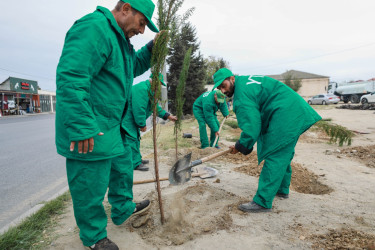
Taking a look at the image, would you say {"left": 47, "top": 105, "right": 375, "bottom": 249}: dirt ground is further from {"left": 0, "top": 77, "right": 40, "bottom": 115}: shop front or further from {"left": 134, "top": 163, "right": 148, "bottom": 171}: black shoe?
{"left": 0, "top": 77, "right": 40, "bottom": 115}: shop front

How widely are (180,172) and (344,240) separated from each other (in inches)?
75.3

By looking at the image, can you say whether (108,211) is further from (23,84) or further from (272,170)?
(23,84)

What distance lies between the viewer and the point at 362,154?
5.96 meters

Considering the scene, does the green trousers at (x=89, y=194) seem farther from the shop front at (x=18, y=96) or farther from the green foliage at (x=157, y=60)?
the shop front at (x=18, y=96)

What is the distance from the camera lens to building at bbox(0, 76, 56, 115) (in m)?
32.4

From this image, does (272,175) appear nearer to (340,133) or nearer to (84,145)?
(84,145)

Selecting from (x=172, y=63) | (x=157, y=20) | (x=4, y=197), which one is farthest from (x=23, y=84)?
(x=157, y=20)

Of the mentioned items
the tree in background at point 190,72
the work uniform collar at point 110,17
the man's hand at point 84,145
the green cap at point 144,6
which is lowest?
the man's hand at point 84,145

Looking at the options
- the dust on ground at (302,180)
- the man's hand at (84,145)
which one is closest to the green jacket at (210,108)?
the dust on ground at (302,180)

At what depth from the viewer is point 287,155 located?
3.08 meters

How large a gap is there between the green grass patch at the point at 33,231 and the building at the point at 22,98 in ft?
115

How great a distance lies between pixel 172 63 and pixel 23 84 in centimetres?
3112

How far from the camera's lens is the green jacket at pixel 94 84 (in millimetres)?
1746

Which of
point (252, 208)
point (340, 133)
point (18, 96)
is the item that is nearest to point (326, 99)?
point (340, 133)
